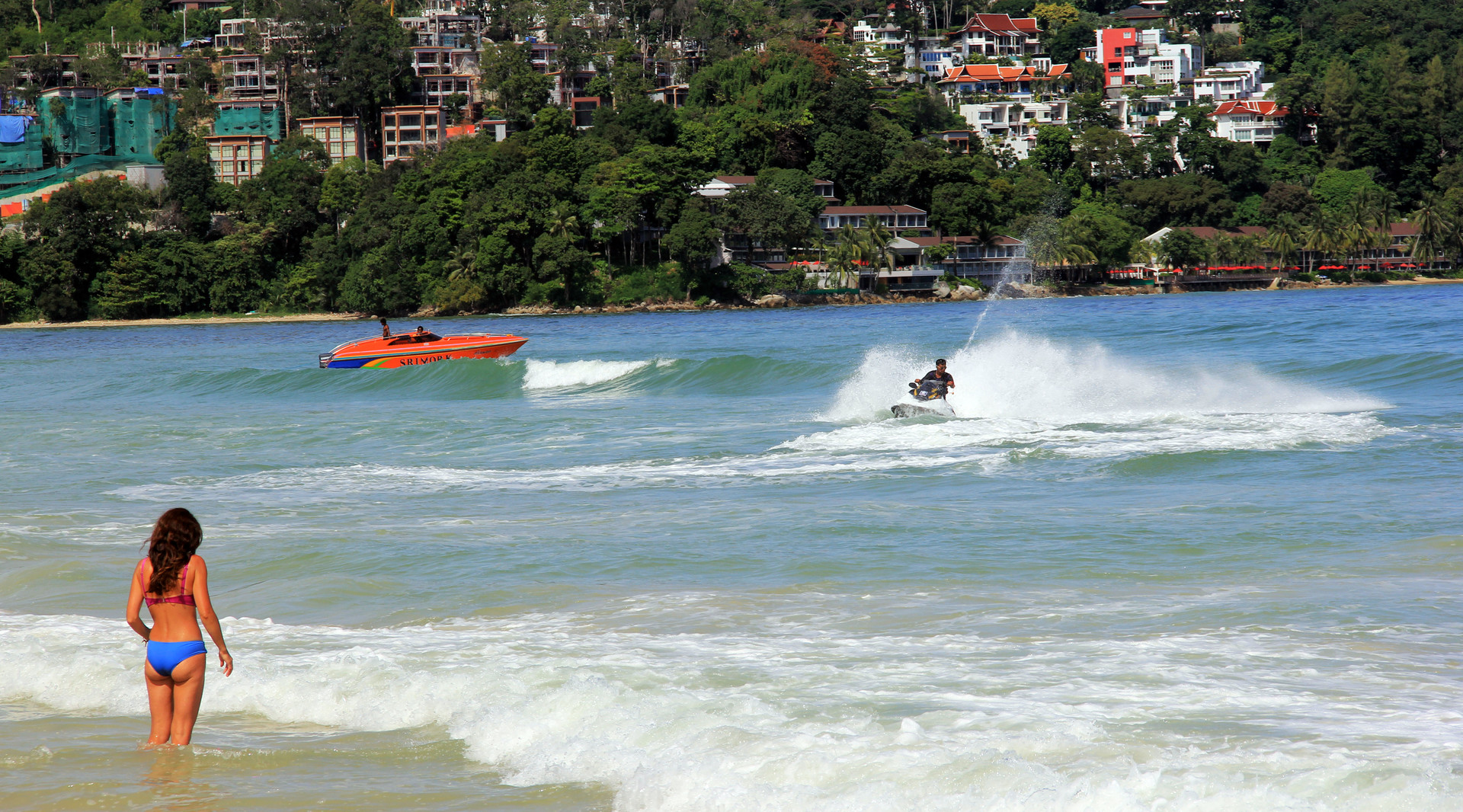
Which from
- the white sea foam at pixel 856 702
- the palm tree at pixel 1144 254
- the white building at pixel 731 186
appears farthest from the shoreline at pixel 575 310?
the white sea foam at pixel 856 702

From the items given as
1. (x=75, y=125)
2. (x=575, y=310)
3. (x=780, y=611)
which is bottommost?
(x=780, y=611)

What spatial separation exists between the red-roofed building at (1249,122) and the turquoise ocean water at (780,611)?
419 ft

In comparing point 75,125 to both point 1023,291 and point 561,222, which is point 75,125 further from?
point 1023,291

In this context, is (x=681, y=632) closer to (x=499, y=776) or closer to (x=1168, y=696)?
(x=499, y=776)

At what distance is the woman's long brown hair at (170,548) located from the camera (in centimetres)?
575

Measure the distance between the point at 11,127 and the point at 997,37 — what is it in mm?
120818

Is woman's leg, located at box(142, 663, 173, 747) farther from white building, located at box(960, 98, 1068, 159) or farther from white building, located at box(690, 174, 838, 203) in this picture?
white building, located at box(960, 98, 1068, 159)

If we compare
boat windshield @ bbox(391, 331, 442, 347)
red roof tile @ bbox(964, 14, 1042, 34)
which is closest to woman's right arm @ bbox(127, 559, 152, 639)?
boat windshield @ bbox(391, 331, 442, 347)

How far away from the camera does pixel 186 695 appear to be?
5.99 meters

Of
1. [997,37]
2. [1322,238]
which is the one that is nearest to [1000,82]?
[997,37]

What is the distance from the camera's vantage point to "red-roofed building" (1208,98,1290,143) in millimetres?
138125

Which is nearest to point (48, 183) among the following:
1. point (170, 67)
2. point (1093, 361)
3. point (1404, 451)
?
point (170, 67)

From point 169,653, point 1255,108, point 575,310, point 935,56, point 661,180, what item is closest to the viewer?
point 169,653

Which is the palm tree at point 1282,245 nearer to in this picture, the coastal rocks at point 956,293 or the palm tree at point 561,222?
the coastal rocks at point 956,293
